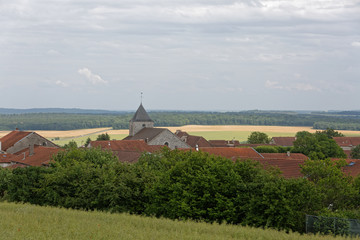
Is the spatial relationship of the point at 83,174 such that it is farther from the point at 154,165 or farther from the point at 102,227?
the point at 102,227

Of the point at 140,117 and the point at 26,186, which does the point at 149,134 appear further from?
the point at 26,186

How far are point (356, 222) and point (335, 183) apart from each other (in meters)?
8.41

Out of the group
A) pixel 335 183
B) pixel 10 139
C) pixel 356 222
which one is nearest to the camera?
pixel 356 222

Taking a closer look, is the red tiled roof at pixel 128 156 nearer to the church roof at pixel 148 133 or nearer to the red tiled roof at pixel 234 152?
the red tiled roof at pixel 234 152

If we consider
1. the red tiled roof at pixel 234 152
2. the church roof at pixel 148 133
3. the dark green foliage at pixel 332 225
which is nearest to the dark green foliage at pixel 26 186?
the dark green foliage at pixel 332 225

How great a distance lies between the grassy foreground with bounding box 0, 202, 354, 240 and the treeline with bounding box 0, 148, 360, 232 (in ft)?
17.8

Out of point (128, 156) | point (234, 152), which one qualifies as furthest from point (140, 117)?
point (128, 156)

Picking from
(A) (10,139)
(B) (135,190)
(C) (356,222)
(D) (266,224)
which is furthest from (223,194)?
(A) (10,139)

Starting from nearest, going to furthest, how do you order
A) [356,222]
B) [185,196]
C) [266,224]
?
[356,222], [266,224], [185,196]

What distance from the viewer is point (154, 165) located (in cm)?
4056

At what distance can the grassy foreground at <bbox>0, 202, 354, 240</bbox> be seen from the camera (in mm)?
16906

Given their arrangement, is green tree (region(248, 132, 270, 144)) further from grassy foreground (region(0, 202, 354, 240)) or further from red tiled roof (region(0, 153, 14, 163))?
grassy foreground (region(0, 202, 354, 240))

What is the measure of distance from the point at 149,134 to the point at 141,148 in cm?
1870

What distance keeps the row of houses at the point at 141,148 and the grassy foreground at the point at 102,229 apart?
750 inches
